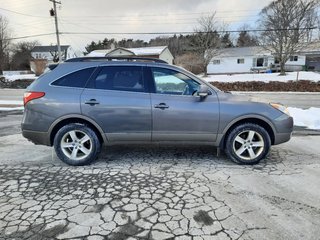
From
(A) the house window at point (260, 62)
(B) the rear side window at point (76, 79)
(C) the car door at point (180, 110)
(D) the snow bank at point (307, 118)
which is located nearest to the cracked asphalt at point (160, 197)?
(C) the car door at point (180, 110)

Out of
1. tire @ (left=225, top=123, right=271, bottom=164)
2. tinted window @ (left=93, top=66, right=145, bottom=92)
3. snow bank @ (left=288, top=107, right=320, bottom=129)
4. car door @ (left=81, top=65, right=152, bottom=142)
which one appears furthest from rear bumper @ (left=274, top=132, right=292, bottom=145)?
snow bank @ (left=288, top=107, right=320, bottom=129)

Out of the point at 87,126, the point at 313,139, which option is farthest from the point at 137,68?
the point at 313,139

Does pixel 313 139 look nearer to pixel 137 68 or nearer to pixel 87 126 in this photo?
pixel 137 68

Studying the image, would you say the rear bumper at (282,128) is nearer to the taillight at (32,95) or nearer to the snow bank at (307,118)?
the snow bank at (307,118)

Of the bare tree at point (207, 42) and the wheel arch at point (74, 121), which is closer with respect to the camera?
the wheel arch at point (74, 121)

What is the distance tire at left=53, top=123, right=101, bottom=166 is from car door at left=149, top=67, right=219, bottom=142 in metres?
1.05

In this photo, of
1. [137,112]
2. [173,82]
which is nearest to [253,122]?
[173,82]

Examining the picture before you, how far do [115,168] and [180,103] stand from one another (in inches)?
60.3

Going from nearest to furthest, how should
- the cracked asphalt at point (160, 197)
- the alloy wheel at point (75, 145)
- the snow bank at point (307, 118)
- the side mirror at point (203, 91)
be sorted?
the cracked asphalt at point (160, 197)
the side mirror at point (203, 91)
the alloy wheel at point (75, 145)
the snow bank at point (307, 118)

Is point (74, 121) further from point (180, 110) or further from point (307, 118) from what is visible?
point (307, 118)

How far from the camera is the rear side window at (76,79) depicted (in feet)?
15.0

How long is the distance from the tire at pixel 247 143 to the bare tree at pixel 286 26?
31.2 meters

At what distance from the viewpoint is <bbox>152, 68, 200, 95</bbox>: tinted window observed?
4.58m

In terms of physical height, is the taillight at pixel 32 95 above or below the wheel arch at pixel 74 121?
above
